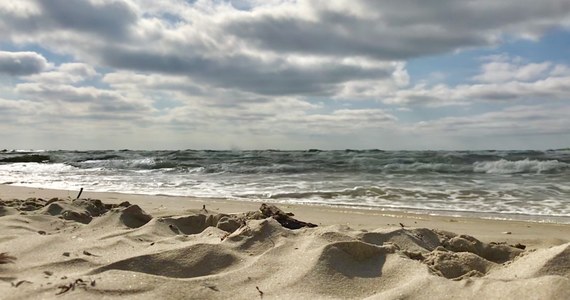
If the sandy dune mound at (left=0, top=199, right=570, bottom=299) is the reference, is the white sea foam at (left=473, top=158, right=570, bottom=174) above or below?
above

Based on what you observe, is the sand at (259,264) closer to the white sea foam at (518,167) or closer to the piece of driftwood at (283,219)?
the piece of driftwood at (283,219)

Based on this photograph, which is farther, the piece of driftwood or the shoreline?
the shoreline

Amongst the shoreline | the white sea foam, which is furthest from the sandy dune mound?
the white sea foam

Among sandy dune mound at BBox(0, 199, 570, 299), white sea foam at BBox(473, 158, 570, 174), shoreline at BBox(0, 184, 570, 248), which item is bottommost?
shoreline at BBox(0, 184, 570, 248)

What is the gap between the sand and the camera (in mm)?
2182

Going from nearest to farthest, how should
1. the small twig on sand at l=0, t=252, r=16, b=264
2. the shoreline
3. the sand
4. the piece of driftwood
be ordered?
the sand
the small twig on sand at l=0, t=252, r=16, b=264
the piece of driftwood
the shoreline

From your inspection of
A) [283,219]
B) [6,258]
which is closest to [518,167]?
[283,219]

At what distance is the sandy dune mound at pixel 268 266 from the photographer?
2182mm

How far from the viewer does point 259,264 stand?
2625 mm

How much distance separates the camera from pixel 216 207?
659cm

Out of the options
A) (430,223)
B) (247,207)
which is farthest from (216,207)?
(430,223)

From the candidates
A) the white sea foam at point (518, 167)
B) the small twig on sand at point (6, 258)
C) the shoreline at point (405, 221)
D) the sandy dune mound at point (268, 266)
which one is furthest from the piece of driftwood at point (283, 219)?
the white sea foam at point (518, 167)

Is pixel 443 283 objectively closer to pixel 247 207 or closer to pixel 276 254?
pixel 276 254

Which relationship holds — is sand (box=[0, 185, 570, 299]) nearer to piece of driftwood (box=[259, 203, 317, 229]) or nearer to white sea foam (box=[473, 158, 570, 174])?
piece of driftwood (box=[259, 203, 317, 229])
